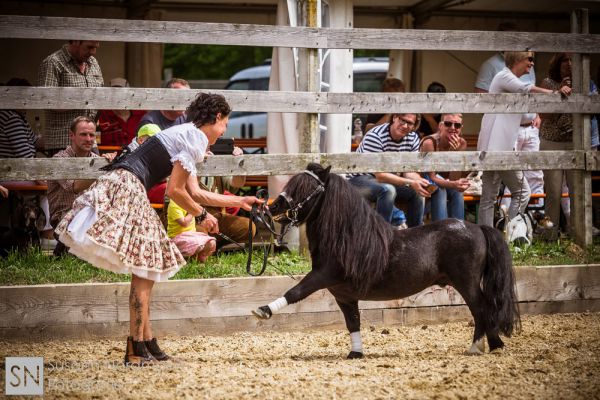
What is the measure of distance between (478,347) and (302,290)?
1288 millimetres

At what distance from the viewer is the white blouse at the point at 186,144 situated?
16.6 ft

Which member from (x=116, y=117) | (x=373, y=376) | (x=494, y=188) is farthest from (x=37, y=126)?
(x=373, y=376)

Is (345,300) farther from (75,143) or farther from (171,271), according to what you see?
(75,143)

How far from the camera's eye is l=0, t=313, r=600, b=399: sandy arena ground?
452 centimetres

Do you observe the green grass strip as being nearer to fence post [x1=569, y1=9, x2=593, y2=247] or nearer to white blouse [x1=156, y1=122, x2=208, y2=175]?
fence post [x1=569, y1=9, x2=593, y2=247]

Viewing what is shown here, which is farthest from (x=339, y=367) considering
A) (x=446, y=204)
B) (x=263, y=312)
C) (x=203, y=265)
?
(x=446, y=204)

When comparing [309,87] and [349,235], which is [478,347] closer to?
[349,235]

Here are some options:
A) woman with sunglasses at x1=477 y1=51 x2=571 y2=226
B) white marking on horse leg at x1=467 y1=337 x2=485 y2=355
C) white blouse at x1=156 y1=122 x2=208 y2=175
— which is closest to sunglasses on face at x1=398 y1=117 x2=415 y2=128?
woman with sunglasses at x1=477 y1=51 x2=571 y2=226

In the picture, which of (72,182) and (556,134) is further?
(556,134)

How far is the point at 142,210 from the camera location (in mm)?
5074

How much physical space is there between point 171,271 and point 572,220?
419 centimetres

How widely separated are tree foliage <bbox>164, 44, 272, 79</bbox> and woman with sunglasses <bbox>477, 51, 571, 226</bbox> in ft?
46.6

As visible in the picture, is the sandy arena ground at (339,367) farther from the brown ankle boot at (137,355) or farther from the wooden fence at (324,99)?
the wooden fence at (324,99)

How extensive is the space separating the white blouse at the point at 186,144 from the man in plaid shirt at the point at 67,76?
2378 mm
